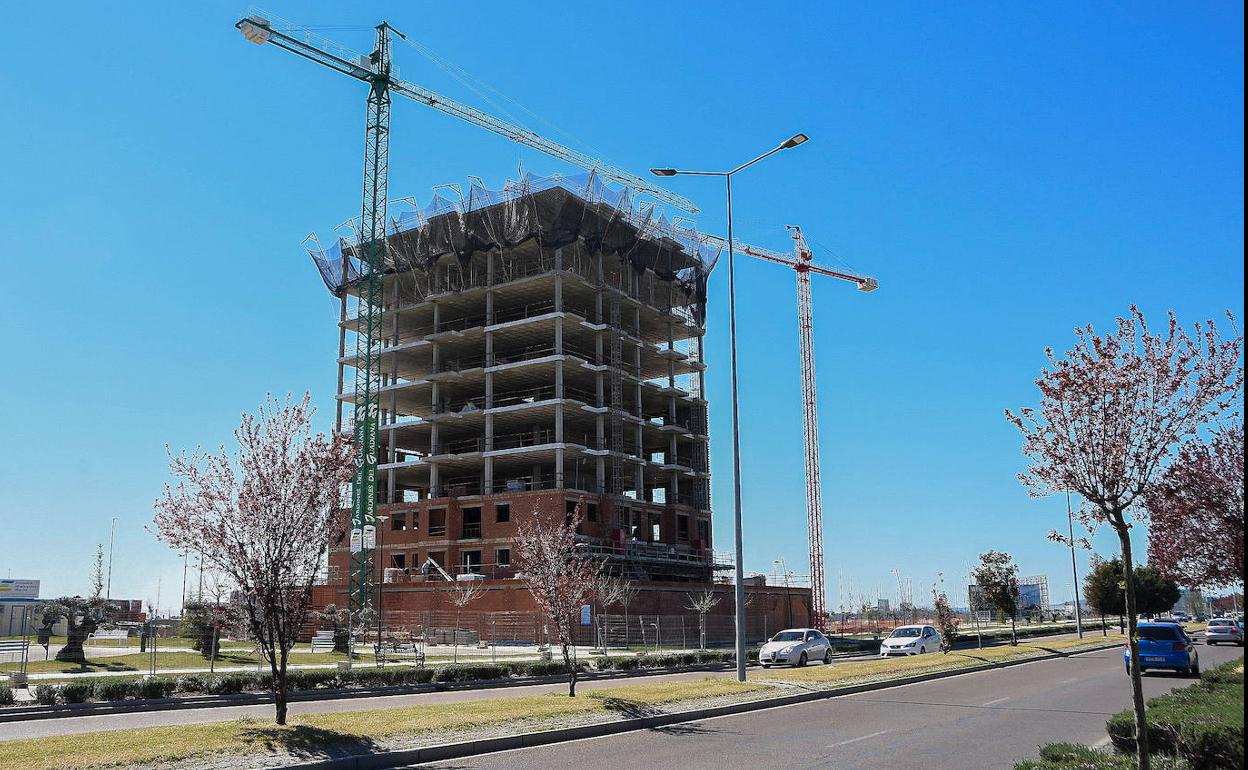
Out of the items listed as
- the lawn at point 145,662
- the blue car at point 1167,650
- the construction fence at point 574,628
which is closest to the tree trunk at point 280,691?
the lawn at point 145,662

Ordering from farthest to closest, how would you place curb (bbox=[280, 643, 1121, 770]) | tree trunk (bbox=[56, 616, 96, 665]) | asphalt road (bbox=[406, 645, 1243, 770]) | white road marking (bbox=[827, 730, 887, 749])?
tree trunk (bbox=[56, 616, 96, 665])
white road marking (bbox=[827, 730, 887, 749])
asphalt road (bbox=[406, 645, 1243, 770])
curb (bbox=[280, 643, 1121, 770])

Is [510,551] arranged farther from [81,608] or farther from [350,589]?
[81,608]

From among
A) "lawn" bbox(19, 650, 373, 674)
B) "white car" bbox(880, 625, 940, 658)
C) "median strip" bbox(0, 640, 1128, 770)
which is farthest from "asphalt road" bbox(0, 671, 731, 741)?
"white car" bbox(880, 625, 940, 658)

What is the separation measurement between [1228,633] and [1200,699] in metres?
44.6

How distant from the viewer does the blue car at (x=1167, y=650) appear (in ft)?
88.8

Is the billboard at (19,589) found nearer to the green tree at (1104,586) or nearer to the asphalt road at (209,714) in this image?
the asphalt road at (209,714)

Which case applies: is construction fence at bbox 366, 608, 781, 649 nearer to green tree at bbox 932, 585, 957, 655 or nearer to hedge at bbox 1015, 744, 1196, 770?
green tree at bbox 932, 585, 957, 655

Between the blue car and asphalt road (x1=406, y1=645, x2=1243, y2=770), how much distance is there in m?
2.40

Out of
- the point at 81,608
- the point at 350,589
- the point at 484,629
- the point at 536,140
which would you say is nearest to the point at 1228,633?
the point at 484,629

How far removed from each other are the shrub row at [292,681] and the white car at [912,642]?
13361 millimetres

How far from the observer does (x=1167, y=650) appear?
27.3 metres

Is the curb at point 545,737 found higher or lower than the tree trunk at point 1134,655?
lower

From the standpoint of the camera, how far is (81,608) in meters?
42.8

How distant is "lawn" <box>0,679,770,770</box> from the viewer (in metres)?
12.4
